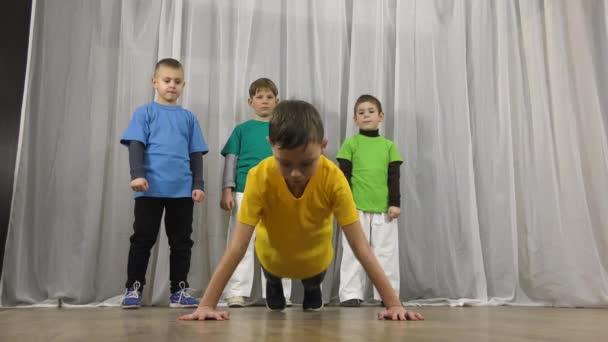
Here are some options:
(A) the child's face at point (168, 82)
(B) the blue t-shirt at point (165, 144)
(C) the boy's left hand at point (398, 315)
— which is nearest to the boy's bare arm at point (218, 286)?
(C) the boy's left hand at point (398, 315)

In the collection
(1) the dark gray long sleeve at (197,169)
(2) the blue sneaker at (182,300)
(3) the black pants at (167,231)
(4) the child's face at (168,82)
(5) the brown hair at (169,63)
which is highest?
(5) the brown hair at (169,63)

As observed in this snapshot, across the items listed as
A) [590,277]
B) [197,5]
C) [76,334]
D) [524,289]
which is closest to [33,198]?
[197,5]

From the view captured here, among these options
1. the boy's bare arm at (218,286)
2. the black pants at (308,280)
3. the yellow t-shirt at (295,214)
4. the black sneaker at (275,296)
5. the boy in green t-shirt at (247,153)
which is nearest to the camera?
the boy's bare arm at (218,286)

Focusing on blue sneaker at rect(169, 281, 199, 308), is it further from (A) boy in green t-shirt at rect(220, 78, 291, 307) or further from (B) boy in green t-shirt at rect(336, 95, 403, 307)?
(B) boy in green t-shirt at rect(336, 95, 403, 307)

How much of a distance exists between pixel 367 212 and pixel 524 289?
36.2 inches

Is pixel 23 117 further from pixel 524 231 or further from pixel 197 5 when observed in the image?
pixel 524 231

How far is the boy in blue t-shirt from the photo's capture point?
2305 millimetres

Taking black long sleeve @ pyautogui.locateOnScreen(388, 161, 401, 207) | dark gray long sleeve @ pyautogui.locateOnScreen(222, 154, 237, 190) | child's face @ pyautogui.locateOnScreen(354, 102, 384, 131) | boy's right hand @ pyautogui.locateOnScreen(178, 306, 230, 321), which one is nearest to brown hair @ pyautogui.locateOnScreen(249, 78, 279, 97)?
dark gray long sleeve @ pyautogui.locateOnScreen(222, 154, 237, 190)

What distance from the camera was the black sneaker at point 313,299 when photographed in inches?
83.3

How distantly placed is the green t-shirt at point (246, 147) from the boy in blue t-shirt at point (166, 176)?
170mm

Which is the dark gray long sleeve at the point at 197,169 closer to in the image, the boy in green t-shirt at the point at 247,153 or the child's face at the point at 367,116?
the boy in green t-shirt at the point at 247,153

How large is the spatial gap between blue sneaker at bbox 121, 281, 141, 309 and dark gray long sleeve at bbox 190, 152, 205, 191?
50 centimetres

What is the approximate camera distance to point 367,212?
8.98ft

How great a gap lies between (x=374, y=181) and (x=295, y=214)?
1.11m
